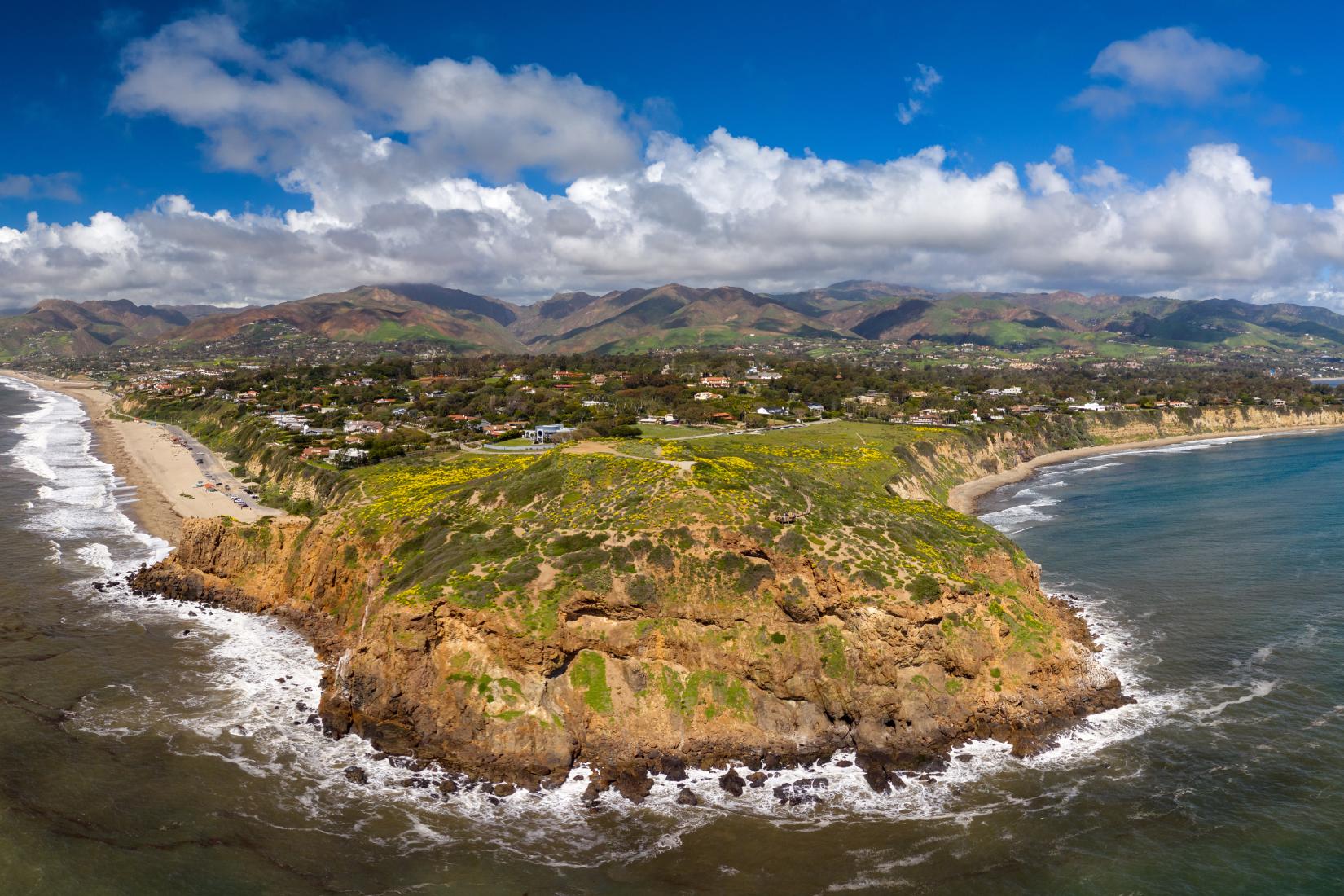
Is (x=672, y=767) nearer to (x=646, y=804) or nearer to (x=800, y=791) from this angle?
(x=646, y=804)

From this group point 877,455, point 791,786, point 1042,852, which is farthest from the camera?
point 877,455

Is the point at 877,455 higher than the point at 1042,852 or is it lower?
higher

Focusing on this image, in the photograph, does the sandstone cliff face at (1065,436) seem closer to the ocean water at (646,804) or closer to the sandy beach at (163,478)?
the ocean water at (646,804)

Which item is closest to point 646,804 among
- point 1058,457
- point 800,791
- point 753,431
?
point 800,791

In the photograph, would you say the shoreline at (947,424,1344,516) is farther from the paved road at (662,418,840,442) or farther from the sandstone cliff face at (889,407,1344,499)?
the paved road at (662,418,840,442)

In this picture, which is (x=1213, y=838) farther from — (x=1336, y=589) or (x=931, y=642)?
(x=1336, y=589)

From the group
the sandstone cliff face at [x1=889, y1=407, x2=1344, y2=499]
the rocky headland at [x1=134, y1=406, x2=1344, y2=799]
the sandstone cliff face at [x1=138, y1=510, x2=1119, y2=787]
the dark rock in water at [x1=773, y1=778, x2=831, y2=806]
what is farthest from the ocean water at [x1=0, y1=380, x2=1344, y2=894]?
the sandstone cliff face at [x1=889, y1=407, x2=1344, y2=499]

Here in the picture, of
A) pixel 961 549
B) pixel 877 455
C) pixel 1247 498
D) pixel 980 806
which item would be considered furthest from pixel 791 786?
pixel 1247 498
